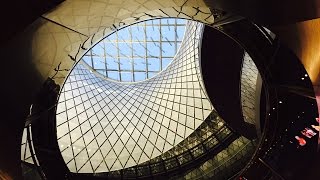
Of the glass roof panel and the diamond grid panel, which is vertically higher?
the glass roof panel

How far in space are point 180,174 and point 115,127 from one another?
7.63 metres

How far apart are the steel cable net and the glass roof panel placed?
1.89m

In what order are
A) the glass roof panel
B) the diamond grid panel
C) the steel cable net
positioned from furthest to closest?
the glass roof panel → the steel cable net → the diamond grid panel

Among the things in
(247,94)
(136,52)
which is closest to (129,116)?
(136,52)

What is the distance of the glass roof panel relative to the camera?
93.6ft

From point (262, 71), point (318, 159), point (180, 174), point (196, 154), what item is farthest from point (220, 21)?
point (196, 154)

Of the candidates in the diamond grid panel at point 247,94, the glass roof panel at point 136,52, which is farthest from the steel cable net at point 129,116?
the diamond grid panel at point 247,94

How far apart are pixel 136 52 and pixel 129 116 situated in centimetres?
806

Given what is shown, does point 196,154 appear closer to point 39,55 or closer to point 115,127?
point 115,127

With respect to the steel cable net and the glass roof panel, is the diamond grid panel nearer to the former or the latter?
the steel cable net

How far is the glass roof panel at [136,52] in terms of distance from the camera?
28.5 metres

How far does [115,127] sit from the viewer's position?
79.0 ft

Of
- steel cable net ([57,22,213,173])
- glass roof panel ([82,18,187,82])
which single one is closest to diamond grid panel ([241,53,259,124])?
steel cable net ([57,22,213,173])

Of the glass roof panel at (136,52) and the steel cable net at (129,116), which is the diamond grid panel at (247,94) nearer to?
the steel cable net at (129,116)
